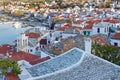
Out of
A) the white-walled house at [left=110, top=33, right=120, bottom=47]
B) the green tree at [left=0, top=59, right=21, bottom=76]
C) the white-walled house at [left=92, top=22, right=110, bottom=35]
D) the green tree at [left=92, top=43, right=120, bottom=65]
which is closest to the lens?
the green tree at [left=0, top=59, right=21, bottom=76]

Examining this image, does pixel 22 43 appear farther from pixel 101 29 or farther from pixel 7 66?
pixel 7 66

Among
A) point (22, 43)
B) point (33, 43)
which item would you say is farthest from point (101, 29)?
point (22, 43)

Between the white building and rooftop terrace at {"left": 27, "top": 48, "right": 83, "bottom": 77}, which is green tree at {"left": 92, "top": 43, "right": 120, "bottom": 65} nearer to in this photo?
rooftop terrace at {"left": 27, "top": 48, "right": 83, "bottom": 77}

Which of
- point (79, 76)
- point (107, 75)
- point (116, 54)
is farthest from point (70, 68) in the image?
point (116, 54)

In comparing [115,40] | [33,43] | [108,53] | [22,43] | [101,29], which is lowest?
[33,43]

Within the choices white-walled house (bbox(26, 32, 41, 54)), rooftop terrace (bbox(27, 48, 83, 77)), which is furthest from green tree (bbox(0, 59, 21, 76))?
white-walled house (bbox(26, 32, 41, 54))

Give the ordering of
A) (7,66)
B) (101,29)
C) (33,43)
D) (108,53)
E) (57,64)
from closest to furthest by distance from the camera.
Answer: (57,64), (7,66), (108,53), (33,43), (101,29)

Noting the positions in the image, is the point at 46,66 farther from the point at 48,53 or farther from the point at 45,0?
the point at 45,0

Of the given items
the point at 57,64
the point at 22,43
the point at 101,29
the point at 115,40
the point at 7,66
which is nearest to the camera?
the point at 57,64

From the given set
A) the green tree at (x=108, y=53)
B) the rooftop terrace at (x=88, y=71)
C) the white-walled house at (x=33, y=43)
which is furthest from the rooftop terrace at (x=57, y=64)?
the white-walled house at (x=33, y=43)

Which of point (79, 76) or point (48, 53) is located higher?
point (79, 76)

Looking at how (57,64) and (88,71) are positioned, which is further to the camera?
(57,64)
